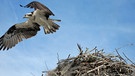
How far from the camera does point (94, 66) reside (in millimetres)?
8211

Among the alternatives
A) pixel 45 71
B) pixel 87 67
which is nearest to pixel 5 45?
pixel 45 71

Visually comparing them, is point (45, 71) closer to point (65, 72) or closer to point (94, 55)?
point (65, 72)

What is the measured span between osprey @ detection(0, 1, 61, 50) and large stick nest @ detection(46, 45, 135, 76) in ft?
10.5

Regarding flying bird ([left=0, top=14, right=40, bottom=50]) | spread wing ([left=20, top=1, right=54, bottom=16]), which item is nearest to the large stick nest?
spread wing ([left=20, top=1, right=54, bottom=16])

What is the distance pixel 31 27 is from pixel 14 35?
2.75 feet

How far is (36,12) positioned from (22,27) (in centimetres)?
125

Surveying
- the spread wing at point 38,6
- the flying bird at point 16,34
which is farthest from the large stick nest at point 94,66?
the flying bird at point 16,34

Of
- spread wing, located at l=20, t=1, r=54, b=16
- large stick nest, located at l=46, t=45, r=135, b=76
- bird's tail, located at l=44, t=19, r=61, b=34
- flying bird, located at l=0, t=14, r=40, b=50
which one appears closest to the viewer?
large stick nest, located at l=46, t=45, r=135, b=76

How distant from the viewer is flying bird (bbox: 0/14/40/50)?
1269 cm

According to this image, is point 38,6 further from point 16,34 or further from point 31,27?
point 16,34

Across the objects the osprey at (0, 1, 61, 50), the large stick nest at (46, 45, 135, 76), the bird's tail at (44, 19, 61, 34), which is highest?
the osprey at (0, 1, 61, 50)

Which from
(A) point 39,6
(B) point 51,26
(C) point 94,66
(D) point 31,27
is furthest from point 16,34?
(C) point 94,66

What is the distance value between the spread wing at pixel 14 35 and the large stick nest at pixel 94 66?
449 centimetres

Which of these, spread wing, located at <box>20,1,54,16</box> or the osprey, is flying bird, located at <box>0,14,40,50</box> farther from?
spread wing, located at <box>20,1,54,16</box>
